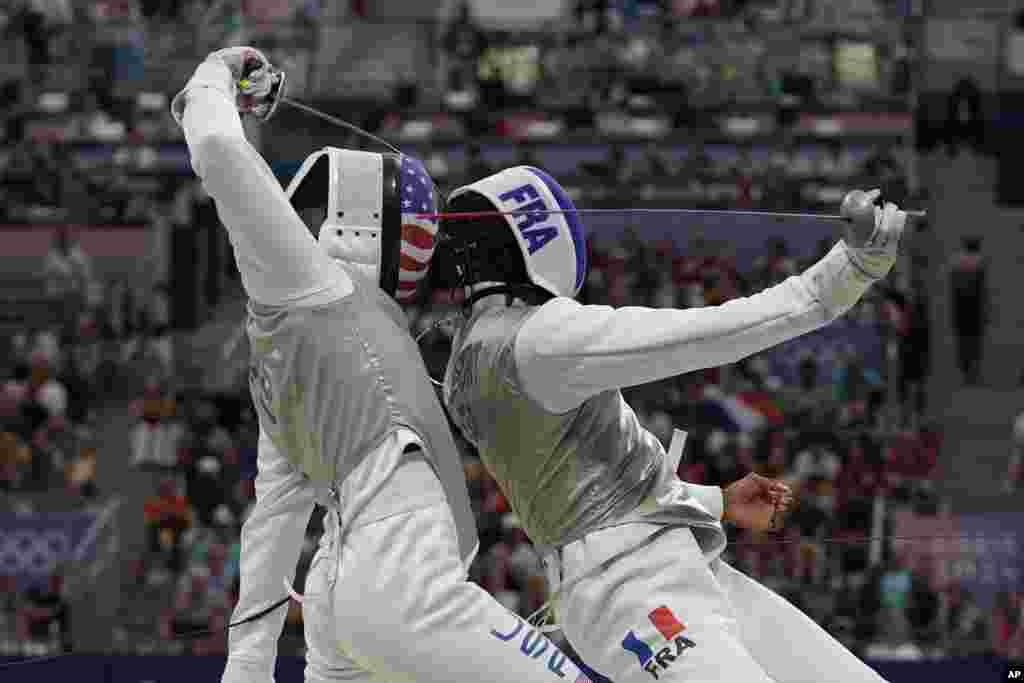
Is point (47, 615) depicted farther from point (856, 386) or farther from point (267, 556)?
point (267, 556)

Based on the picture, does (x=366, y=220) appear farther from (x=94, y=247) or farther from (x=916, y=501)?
(x=94, y=247)

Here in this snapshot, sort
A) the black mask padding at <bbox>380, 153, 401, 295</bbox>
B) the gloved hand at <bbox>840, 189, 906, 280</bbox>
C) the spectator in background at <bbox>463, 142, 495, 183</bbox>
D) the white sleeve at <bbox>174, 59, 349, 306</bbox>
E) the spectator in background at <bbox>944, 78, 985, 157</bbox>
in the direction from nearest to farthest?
the gloved hand at <bbox>840, 189, 906, 280</bbox>, the white sleeve at <bbox>174, 59, 349, 306</bbox>, the black mask padding at <bbox>380, 153, 401, 295</bbox>, the spectator in background at <bbox>463, 142, 495, 183</bbox>, the spectator in background at <bbox>944, 78, 985, 157</bbox>

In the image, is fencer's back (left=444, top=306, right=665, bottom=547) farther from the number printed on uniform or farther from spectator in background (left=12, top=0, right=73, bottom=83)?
spectator in background (left=12, top=0, right=73, bottom=83)

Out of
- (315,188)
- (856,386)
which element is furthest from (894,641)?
(315,188)

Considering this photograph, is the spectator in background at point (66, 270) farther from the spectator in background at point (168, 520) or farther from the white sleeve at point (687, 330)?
the white sleeve at point (687, 330)

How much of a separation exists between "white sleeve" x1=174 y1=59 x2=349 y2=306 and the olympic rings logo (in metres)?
9.08

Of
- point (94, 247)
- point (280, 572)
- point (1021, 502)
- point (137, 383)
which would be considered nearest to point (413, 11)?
point (94, 247)

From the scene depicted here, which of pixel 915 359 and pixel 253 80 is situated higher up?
pixel 253 80

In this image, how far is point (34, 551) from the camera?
12.8 m

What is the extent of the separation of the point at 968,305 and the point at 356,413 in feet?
42.0

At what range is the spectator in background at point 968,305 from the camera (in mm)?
16047

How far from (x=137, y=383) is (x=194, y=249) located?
1.42 metres

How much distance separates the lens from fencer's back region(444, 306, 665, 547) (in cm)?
426

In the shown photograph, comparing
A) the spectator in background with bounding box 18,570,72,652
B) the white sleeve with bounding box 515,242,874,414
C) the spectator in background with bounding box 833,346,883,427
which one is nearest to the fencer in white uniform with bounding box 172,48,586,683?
the white sleeve with bounding box 515,242,874,414
